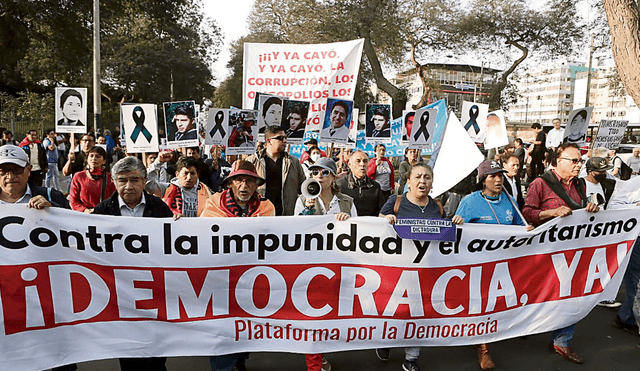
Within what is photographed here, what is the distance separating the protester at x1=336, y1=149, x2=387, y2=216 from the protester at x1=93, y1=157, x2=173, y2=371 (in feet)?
6.70

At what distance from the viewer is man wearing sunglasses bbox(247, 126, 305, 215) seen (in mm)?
5211

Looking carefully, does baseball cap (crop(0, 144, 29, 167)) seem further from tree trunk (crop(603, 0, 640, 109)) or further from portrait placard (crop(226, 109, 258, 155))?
tree trunk (crop(603, 0, 640, 109))

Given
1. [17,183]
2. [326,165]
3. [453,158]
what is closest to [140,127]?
[326,165]

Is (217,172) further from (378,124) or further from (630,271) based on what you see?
(630,271)

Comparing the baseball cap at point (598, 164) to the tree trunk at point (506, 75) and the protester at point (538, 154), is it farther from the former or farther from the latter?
the tree trunk at point (506, 75)

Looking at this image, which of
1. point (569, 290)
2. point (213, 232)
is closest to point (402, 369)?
point (569, 290)

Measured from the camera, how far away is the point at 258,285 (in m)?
3.43

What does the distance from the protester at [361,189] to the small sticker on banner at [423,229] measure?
1.41 metres

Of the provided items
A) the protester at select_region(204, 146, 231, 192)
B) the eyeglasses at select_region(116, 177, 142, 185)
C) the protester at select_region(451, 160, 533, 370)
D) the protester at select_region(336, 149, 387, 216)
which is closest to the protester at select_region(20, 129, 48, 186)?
the protester at select_region(204, 146, 231, 192)

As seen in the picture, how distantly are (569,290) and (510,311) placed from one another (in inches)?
22.4

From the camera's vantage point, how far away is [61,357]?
3188 mm

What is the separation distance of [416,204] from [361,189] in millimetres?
1309

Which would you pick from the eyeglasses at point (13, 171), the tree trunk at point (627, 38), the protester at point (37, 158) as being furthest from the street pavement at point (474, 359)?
the protester at point (37, 158)

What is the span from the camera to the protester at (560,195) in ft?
13.1
